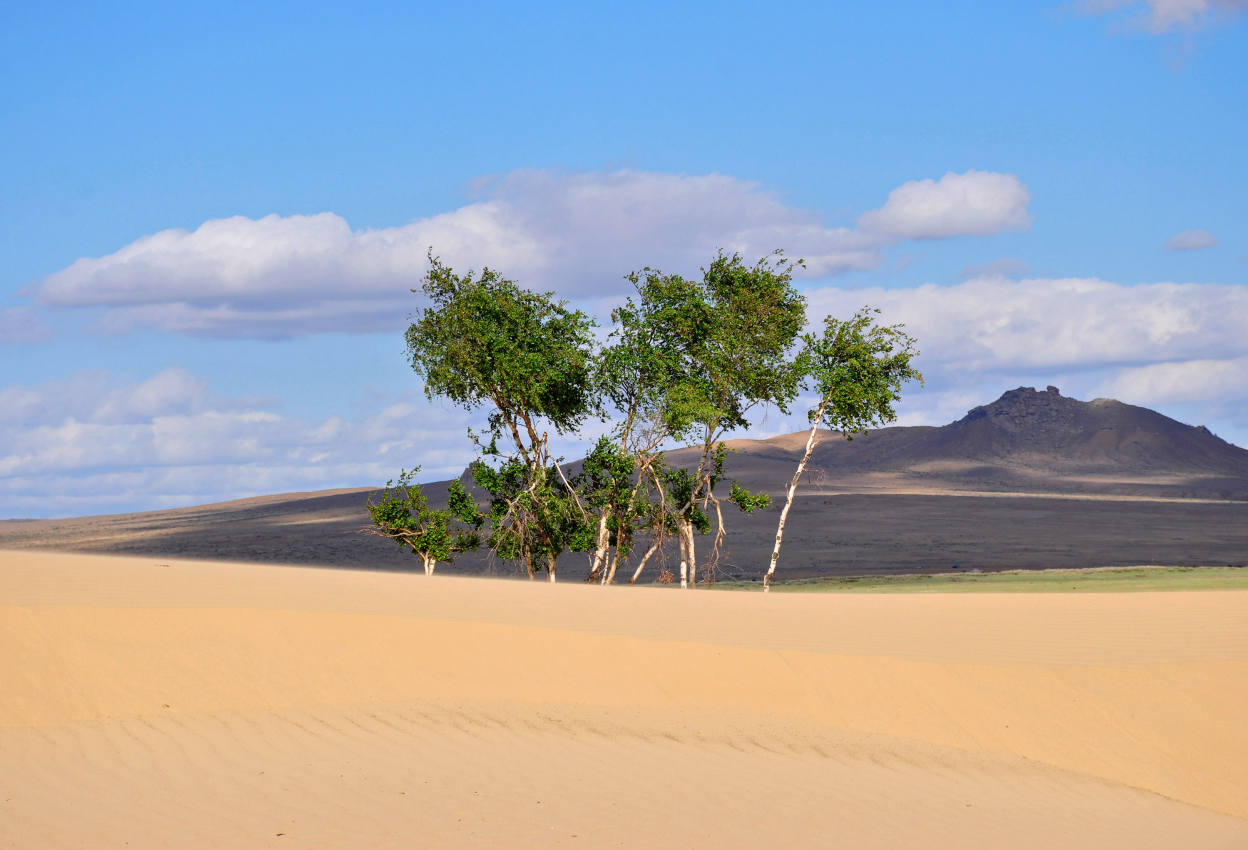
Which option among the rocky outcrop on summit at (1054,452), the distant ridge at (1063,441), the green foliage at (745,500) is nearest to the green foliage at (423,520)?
the green foliage at (745,500)

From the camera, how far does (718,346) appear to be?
32.0 metres

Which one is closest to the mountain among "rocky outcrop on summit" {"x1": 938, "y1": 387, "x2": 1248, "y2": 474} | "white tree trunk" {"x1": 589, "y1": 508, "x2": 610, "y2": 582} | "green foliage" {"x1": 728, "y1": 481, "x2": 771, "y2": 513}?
"rocky outcrop on summit" {"x1": 938, "y1": 387, "x2": 1248, "y2": 474}

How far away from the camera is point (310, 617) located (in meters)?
15.4

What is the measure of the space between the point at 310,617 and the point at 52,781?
206 inches

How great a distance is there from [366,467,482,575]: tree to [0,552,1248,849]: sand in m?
12.0

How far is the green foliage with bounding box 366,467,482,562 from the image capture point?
31266 millimetres

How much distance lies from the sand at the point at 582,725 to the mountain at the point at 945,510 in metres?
18.9

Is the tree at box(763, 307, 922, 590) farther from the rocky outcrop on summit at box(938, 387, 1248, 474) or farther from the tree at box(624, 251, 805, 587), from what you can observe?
the rocky outcrop on summit at box(938, 387, 1248, 474)

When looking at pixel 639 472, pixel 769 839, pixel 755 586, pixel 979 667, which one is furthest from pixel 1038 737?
pixel 755 586

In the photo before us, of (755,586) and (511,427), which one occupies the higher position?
(511,427)

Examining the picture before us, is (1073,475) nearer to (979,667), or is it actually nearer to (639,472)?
(639,472)

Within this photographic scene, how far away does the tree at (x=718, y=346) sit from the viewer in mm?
31766

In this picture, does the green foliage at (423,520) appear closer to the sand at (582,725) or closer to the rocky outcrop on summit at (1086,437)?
the sand at (582,725)

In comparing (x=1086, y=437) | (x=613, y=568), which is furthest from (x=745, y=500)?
(x=1086, y=437)
